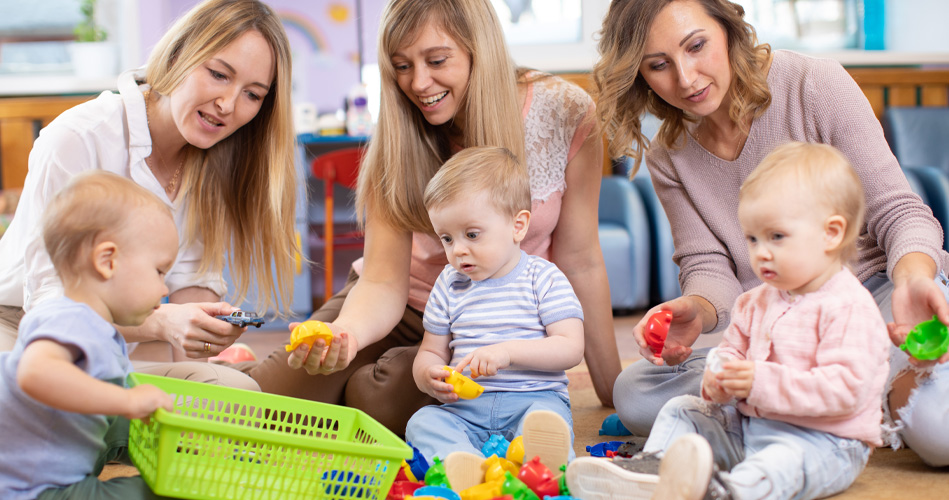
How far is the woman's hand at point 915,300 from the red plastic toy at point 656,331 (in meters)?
0.31

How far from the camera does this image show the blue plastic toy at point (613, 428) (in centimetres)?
163

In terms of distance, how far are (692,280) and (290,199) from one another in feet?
2.63

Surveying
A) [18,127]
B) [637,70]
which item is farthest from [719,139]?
[18,127]

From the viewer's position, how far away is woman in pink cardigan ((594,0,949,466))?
142 cm

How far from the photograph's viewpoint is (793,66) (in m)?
1.55

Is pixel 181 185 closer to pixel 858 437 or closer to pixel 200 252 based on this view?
pixel 200 252

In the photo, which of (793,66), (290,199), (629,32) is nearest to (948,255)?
(793,66)

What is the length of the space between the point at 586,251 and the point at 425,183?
1.22ft

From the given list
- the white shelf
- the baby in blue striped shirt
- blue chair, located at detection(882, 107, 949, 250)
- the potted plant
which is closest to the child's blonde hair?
the baby in blue striped shirt

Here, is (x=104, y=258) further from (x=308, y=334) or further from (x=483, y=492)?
(x=483, y=492)

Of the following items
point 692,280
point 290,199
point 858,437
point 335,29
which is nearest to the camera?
point 858,437

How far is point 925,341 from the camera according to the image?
46.9 inches

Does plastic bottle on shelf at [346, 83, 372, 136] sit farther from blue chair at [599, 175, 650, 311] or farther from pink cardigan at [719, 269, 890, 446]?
pink cardigan at [719, 269, 890, 446]

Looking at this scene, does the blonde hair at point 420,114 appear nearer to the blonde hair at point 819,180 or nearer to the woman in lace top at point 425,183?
the woman in lace top at point 425,183
